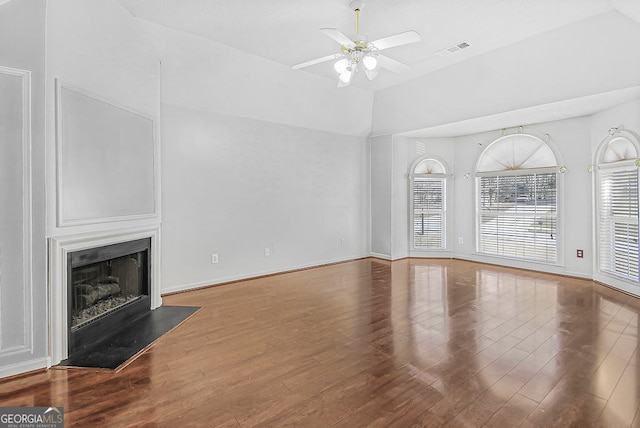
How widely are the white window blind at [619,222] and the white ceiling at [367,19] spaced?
233cm

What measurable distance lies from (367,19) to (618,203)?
4393 mm

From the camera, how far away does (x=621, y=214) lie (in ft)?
15.3

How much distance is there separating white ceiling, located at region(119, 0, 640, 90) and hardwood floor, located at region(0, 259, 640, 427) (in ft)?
11.0

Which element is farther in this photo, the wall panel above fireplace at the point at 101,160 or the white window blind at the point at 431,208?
the white window blind at the point at 431,208

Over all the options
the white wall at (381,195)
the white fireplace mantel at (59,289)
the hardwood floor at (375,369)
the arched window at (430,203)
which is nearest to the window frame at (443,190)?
the arched window at (430,203)

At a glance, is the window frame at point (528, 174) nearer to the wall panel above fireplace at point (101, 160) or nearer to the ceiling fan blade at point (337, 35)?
the ceiling fan blade at point (337, 35)

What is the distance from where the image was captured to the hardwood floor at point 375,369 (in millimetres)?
2014

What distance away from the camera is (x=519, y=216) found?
619cm

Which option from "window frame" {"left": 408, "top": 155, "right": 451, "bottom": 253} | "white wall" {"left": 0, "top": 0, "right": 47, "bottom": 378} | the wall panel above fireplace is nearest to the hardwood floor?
"white wall" {"left": 0, "top": 0, "right": 47, "bottom": 378}

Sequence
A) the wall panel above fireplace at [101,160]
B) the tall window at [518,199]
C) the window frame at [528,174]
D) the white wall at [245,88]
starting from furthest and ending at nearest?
1. the tall window at [518,199]
2. the window frame at [528,174]
3. the white wall at [245,88]
4. the wall panel above fireplace at [101,160]

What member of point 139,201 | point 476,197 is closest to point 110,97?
point 139,201

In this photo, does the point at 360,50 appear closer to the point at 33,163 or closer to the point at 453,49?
the point at 453,49

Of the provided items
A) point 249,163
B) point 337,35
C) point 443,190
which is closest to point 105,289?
point 249,163

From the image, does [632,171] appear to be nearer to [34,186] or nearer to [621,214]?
[621,214]
